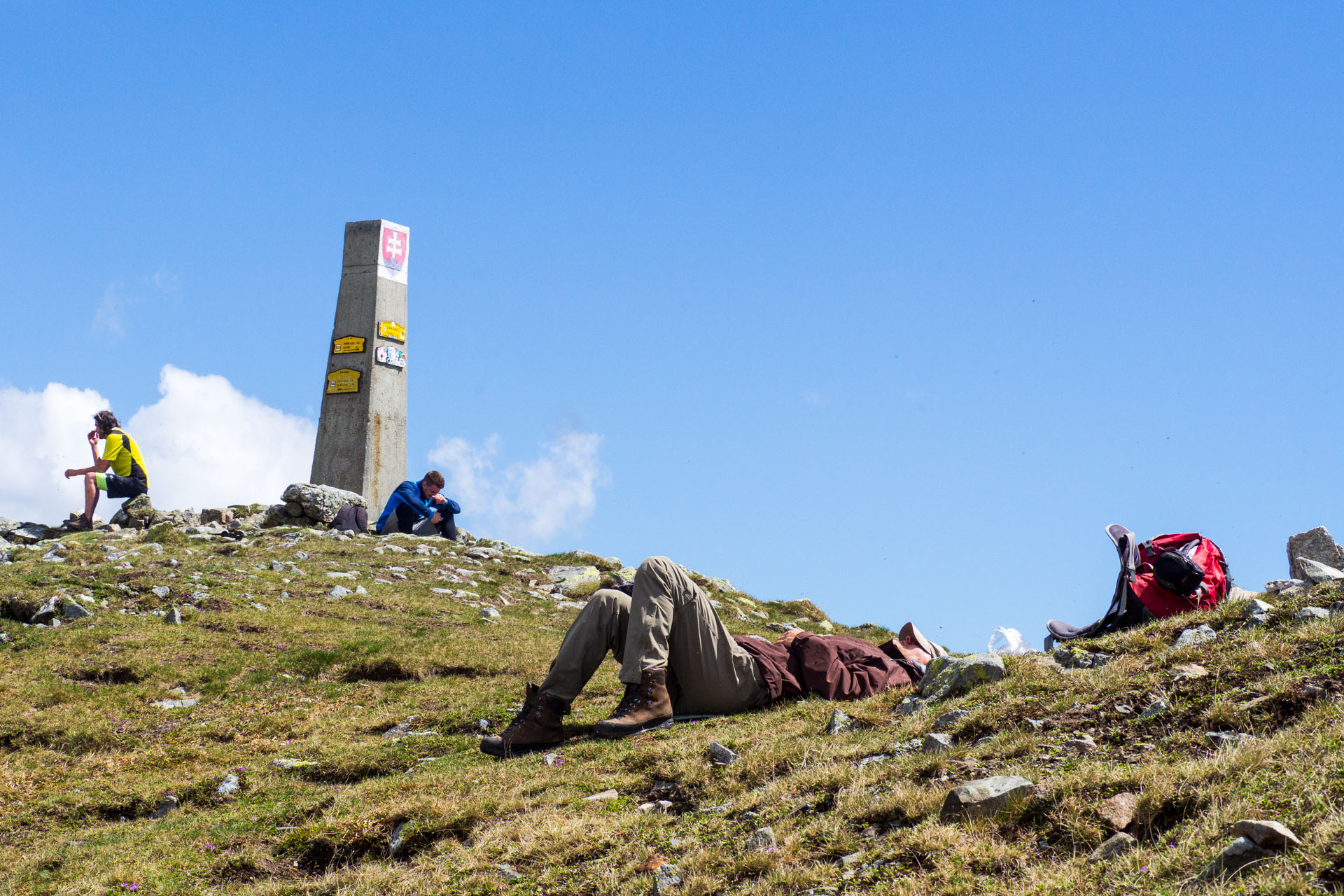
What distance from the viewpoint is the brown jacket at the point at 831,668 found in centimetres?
788

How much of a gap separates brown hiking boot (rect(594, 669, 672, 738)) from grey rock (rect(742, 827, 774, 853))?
7.87 feet

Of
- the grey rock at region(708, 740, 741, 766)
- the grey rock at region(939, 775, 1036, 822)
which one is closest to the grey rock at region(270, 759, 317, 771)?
the grey rock at region(708, 740, 741, 766)

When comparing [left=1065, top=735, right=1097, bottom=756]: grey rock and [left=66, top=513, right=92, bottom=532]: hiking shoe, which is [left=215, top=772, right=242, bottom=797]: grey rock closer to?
[left=1065, top=735, right=1097, bottom=756]: grey rock

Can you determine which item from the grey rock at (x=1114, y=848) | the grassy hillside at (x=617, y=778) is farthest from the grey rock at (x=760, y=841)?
the grey rock at (x=1114, y=848)

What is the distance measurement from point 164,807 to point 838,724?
192 inches

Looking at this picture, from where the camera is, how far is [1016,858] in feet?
13.9

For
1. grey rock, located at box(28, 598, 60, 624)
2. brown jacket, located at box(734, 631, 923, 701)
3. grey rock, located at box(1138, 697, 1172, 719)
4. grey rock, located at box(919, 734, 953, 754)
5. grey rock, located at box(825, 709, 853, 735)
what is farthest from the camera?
grey rock, located at box(28, 598, 60, 624)

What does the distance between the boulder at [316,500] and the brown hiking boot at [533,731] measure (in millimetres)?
19676

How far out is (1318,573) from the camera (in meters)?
8.03

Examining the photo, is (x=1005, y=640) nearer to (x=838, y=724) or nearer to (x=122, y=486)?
(x=838, y=724)

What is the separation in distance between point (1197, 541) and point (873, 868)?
5856 millimetres

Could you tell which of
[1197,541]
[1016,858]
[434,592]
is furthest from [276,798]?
[434,592]

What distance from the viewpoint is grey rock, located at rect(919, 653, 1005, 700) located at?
7.00 m

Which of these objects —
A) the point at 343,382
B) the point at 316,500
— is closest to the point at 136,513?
the point at 316,500
